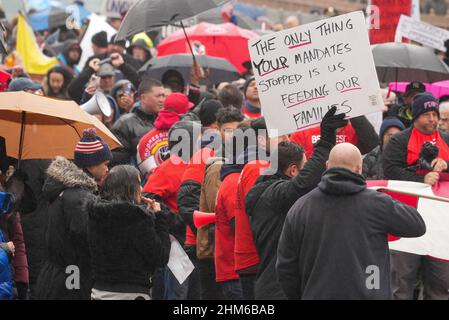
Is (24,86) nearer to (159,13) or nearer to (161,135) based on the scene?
(159,13)

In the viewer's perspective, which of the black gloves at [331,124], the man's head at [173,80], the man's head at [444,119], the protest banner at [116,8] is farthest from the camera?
the protest banner at [116,8]

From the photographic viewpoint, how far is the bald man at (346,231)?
6.93 m

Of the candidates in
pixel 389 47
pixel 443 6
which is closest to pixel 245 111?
pixel 389 47

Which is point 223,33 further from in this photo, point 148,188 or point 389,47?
point 148,188

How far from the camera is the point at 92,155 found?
8781 mm

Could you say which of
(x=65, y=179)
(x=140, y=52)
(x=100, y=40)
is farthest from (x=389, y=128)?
(x=140, y=52)

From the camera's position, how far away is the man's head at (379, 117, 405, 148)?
436 inches

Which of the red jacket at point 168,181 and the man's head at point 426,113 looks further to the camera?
the man's head at point 426,113

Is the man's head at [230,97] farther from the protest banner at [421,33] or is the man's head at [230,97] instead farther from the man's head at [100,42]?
the man's head at [100,42]

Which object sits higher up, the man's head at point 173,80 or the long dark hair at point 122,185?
the man's head at point 173,80

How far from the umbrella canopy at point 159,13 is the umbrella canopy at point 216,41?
4320 mm

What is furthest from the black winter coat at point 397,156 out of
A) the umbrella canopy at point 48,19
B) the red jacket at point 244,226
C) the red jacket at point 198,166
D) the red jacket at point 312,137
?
the umbrella canopy at point 48,19

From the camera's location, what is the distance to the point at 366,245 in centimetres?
695
